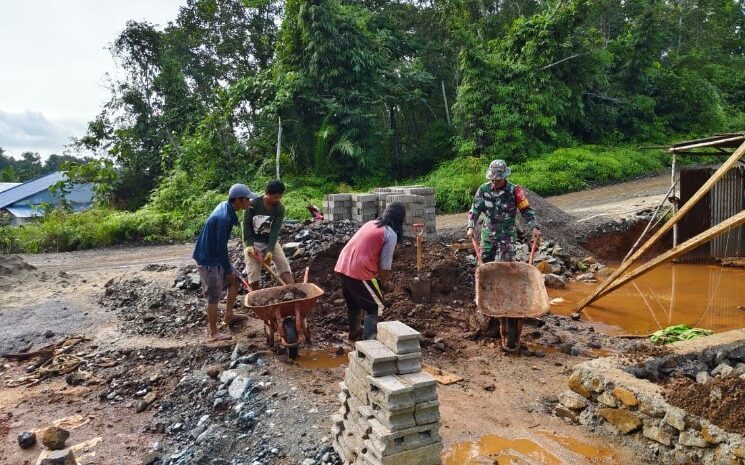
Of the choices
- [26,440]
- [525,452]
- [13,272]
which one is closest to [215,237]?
[26,440]

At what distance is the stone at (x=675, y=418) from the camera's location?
3.21 meters

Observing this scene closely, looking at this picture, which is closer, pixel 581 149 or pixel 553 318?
pixel 553 318

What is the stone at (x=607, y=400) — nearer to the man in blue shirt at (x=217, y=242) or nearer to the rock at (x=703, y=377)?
the rock at (x=703, y=377)

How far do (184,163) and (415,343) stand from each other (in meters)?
17.1

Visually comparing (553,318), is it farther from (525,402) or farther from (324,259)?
(324,259)

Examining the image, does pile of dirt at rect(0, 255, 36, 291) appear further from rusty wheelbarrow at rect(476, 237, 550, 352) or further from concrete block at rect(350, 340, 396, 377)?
concrete block at rect(350, 340, 396, 377)

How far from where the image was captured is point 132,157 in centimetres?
2092

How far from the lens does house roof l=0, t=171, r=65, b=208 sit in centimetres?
2469

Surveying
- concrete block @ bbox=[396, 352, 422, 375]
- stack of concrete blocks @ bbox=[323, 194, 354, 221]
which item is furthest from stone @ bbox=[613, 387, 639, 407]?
stack of concrete blocks @ bbox=[323, 194, 354, 221]

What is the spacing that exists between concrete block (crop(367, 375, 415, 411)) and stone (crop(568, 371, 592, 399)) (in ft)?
6.08

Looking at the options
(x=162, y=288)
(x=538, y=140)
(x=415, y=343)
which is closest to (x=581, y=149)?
(x=538, y=140)

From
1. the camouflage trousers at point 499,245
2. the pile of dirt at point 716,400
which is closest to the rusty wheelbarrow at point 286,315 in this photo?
the camouflage trousers at point 499,245

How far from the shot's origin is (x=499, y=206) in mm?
5770

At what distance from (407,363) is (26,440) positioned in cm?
343
